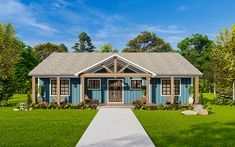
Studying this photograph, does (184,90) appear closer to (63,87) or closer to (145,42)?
(63,87)

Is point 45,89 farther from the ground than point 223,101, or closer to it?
farther from the ground

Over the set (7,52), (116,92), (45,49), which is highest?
(45,49)

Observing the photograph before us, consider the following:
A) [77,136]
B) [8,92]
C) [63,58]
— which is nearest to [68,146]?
[77,136]

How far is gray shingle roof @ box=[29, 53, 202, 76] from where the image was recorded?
29.9m

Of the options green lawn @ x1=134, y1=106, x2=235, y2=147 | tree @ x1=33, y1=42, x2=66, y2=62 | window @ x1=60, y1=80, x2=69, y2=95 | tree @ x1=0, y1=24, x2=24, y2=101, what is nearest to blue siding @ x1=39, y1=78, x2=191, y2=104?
window @ x1=60, y1=80, x2=69, y2=95

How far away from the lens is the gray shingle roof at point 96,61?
1177 inches

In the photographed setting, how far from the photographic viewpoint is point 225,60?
35250 millimetres

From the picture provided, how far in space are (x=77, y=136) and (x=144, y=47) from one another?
7134cm

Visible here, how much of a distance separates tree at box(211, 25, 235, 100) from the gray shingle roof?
452 centimetres

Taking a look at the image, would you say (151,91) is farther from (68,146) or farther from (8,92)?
(68,146)

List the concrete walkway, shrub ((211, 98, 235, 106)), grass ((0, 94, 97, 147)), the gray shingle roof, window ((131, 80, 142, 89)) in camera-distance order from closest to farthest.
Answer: the concrete walkway < grass ((0, 94, 97, 147)) < the gray shingle roof < window ((131, 80, 142, 89)) < shrub ((211, 98, 235, 106))

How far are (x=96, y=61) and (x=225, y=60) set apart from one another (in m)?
13.3

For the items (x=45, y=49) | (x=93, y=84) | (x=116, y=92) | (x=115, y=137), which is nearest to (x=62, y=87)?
(x=93, y=84)

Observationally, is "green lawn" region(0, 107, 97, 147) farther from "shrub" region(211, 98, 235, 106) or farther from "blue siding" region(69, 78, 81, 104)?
"shrub" region(211, 98, 235, 106)
